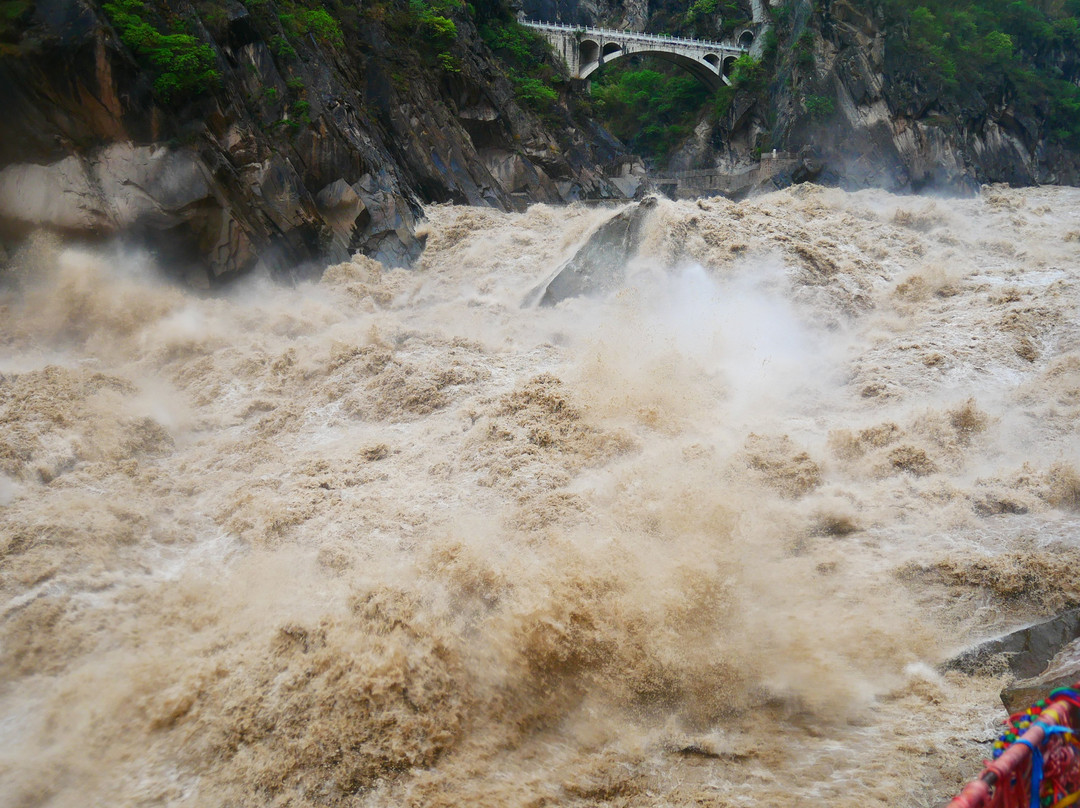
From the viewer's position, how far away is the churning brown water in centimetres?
423

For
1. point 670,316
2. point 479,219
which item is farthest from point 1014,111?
point 670,316

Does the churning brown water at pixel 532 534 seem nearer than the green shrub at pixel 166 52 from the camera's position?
Yes

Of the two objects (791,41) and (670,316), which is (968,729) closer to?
(670,316)

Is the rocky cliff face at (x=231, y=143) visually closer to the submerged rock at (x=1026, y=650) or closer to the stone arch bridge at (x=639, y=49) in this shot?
the submerged rock at (x=1026, y=650)

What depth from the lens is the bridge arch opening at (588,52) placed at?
1670 inches

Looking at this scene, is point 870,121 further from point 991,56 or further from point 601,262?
point 601,262

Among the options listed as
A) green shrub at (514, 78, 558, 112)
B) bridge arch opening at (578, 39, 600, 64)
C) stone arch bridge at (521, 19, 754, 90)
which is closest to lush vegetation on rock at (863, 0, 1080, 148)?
stone arch bridge at (521, 19, 754, 90)

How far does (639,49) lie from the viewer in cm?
Answer: 4341

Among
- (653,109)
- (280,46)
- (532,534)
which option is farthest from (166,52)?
(653,109)

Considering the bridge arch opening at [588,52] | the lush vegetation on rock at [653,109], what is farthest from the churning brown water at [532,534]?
the lush vegetation on rock at [653,109]

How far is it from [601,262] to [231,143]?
7.76 m

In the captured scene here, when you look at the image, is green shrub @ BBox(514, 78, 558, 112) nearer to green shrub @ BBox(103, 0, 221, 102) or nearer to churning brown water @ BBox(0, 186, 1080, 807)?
green shrub @ BBox(103, 0, 221, 102)

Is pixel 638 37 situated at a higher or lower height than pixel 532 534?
higher

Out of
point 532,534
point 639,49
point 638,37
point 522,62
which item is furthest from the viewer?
point 639,49
